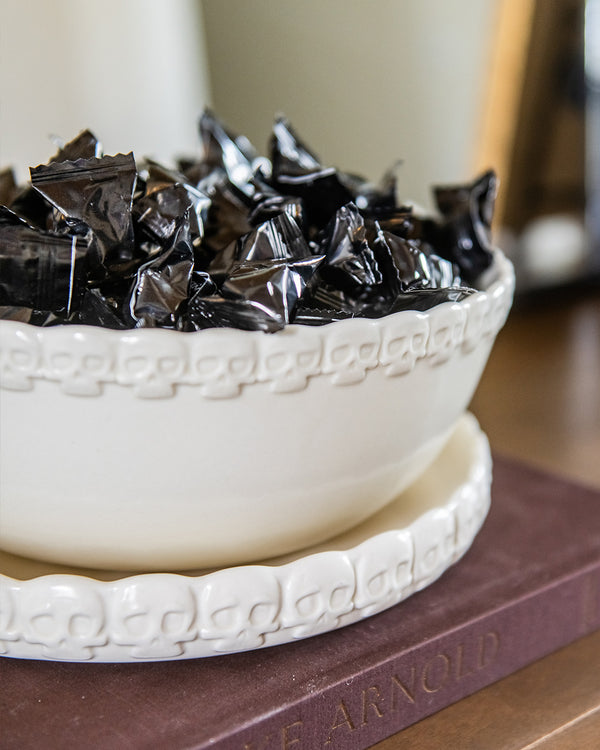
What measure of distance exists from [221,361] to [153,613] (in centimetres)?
9

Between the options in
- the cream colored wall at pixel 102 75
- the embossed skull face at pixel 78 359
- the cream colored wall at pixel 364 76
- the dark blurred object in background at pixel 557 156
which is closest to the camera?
the embossed skull face at pixel 78 359

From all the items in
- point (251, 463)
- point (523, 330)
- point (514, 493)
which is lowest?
point (523, 330)

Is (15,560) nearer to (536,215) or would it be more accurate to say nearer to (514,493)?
(514,493)

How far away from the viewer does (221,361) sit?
25 centimetres

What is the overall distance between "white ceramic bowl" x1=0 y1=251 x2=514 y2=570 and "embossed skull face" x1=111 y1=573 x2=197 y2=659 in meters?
0.02

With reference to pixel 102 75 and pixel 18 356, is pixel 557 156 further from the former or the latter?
pixel 18 356

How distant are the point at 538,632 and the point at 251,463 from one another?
164mm

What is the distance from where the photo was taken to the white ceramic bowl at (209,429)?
0.25 m

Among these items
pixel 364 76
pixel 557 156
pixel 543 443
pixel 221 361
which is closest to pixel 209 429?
pixel 221 361

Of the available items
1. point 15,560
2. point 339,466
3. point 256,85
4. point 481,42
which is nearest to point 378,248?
point 339,466

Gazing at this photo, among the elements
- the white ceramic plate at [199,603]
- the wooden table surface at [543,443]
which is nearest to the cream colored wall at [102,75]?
the wooden table surface at [543,443]

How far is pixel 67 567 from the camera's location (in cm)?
33

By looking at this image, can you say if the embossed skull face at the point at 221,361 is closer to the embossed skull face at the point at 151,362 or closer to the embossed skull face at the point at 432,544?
the embossed skull face at the point at 151,362

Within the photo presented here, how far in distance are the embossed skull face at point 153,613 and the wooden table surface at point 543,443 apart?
3.5 inches
